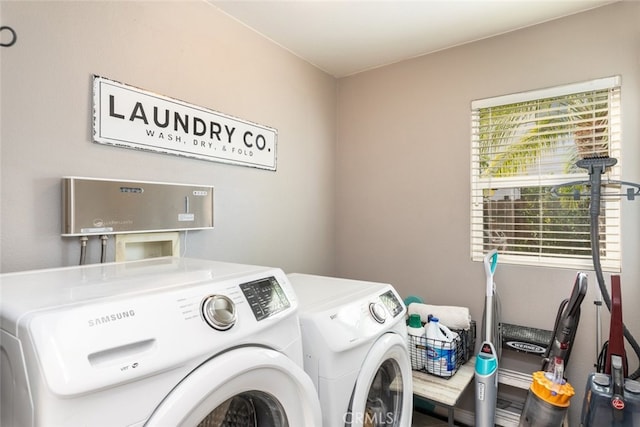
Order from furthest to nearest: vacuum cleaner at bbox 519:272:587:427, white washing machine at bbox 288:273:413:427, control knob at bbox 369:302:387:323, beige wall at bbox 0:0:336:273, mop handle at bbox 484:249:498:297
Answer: mop handle at bbox 484:249:498:297 < vacuum cleaner at bbox 519:272:587:427 < control knob at bbox 369:302:387:323 < beige wall at bbox 0:0:336:273 < white washing machine at bbox 288:273:413:427

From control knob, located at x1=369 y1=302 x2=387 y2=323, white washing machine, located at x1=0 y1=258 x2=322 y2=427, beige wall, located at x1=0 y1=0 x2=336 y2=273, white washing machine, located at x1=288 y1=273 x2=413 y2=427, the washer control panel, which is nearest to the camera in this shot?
white washing machine, located at x1=0 y1=258 x2=322 y2=427

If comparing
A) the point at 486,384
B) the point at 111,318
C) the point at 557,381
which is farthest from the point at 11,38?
the point at 557,381

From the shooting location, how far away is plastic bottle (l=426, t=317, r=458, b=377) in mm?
1830

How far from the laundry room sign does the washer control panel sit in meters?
0.94

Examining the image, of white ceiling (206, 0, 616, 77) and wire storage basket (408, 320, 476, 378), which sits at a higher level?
white ceiling (206, 0, 616, 77)

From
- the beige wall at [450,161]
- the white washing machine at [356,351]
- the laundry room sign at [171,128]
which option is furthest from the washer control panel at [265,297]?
the beige wall at [450,161]

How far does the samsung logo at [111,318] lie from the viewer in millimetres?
629

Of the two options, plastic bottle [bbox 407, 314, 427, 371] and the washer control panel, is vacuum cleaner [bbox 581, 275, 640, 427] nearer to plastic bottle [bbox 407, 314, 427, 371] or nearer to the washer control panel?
plastic bottle [bbox 407, 314, 427, 371]

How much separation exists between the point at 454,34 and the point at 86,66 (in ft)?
6.45

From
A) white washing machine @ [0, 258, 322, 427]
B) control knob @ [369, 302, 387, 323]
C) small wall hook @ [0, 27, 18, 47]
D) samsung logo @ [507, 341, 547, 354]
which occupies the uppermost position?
small wall hook @ [0, 27, 18, 47]

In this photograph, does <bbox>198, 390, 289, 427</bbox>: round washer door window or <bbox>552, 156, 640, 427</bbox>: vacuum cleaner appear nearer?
<bbox>198, 390, 289, 427</bbox>: round washer door window

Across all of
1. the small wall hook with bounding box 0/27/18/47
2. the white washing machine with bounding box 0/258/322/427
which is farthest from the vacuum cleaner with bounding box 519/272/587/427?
the small wall hook with bounding box 0/27/18/47

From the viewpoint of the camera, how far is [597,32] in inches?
71.6

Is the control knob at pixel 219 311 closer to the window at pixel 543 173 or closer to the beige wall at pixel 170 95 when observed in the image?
the beige wall at pixel 170 95
